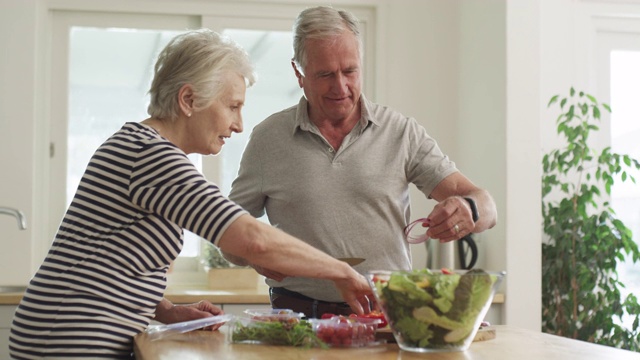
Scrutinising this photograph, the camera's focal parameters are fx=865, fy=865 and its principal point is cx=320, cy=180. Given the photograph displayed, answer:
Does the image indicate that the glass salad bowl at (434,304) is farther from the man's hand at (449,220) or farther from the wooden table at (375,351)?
the man's hand at (449,220)

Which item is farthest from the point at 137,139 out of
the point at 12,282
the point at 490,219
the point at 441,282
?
the point at 12,282

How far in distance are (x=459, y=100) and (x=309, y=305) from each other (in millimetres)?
2369

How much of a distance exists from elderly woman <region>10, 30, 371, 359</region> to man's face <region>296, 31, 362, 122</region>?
0.70 meters

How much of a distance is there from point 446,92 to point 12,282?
2.34 meters

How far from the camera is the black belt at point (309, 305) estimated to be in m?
2.34

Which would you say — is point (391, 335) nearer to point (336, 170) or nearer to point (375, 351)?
point (375, 351)

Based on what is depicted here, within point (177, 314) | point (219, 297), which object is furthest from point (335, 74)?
point (219, 297)

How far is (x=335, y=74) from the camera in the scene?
7.98 feet

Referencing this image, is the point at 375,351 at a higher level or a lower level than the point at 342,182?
lower

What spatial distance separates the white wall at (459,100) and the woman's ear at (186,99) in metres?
2.29

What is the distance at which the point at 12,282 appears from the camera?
13.3ft

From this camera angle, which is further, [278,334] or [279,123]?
[279,123]

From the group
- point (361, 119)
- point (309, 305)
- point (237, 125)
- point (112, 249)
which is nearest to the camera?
point (112, 249)

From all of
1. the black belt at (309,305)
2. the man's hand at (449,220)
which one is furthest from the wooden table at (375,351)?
the black belt at (309,305)
